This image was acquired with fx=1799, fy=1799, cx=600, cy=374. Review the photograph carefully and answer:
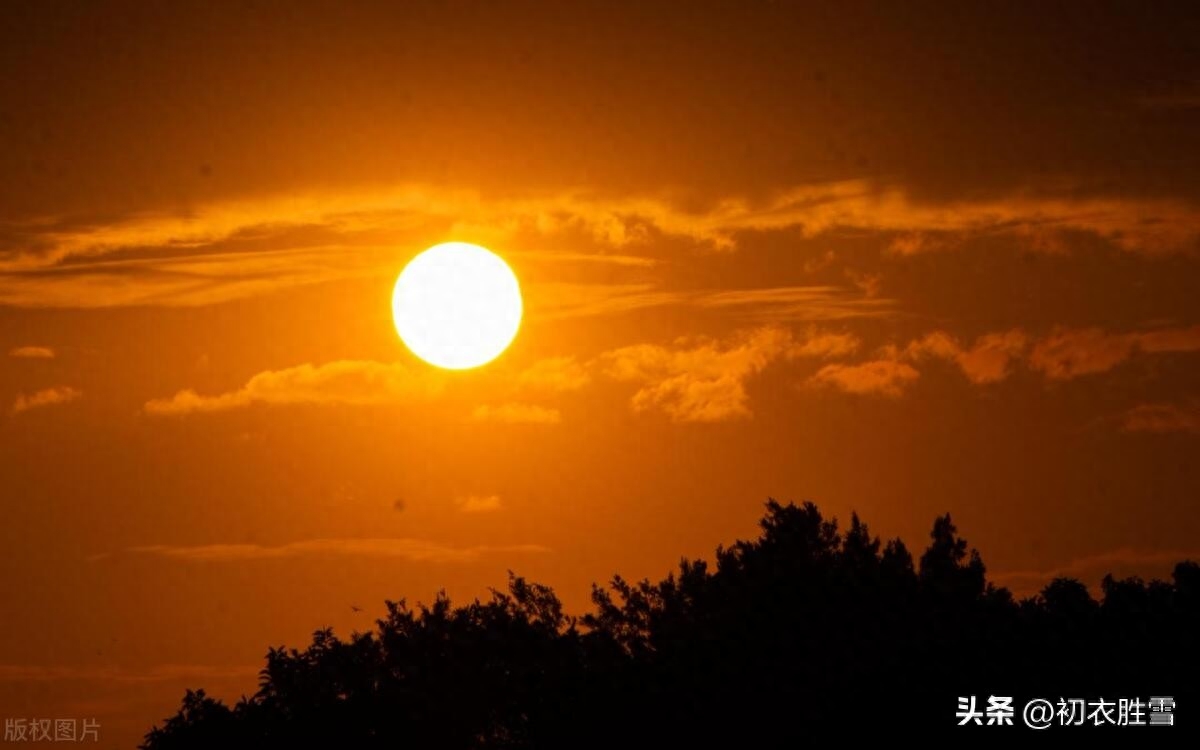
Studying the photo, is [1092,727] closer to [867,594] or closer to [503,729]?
[867,594]

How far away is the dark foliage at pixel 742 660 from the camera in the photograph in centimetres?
5300

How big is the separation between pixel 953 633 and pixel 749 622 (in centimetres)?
796

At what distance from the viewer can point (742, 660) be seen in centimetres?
5925

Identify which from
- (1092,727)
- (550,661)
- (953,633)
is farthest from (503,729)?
(1092,727)

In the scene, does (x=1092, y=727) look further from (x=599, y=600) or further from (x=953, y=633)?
(x=599, y=600)

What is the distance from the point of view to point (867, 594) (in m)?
62.4

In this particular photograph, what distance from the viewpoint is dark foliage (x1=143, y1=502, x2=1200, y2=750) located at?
174 feet

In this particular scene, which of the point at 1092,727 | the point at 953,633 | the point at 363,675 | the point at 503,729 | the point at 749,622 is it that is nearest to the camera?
the point at 1092,727

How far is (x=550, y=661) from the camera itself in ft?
221

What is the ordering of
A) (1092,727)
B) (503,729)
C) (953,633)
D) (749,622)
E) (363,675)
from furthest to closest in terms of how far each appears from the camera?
(363,675) < (503,729) < (749,622) < (953,633) < (1092,727)

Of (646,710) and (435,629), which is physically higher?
(435,629)

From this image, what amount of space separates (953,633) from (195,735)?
30.0 m

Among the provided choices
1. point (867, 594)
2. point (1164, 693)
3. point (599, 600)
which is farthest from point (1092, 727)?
point (599, 600)

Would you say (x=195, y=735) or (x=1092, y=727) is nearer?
(x=1092, y=727)
